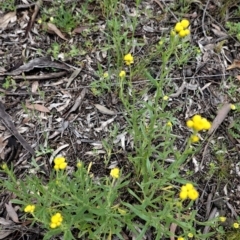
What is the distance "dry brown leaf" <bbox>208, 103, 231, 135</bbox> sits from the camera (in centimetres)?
274

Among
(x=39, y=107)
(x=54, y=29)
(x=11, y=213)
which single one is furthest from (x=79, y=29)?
(x=11, y=213)

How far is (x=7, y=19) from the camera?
3.14 metres

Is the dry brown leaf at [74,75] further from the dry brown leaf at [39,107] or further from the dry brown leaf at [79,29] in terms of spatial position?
the dry brown leaf at [79,29]

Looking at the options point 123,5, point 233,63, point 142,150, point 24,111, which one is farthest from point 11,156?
point 233,63

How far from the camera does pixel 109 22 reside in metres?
2.98

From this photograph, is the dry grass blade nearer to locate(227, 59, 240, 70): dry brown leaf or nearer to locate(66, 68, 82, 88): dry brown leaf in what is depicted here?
locate(66, 68, 82, 88): dry brown leaf

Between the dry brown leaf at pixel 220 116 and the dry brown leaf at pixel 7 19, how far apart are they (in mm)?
1689

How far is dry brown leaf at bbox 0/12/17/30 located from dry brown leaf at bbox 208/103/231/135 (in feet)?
5.54

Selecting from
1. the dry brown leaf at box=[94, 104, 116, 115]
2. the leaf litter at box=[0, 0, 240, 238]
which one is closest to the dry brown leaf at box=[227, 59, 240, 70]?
the leaf litter at box=[0, 0, 240, 238]

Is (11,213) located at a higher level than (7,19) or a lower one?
lower

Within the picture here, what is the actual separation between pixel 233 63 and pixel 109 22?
97cm

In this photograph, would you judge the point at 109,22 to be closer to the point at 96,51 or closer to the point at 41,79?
the point at 96,51

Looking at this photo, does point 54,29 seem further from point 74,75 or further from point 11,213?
point 11,213

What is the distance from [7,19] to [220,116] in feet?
5.74
